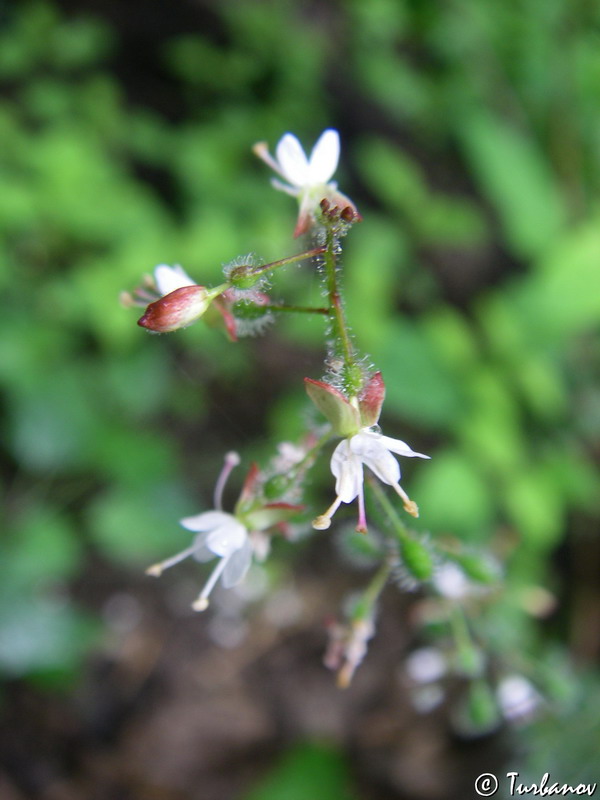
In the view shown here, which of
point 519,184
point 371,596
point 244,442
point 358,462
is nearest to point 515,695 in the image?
point 371,596

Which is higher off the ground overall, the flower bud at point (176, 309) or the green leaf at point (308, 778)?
the flower bud at point (176, 309)

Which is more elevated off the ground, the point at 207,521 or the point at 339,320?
the point at 339,320

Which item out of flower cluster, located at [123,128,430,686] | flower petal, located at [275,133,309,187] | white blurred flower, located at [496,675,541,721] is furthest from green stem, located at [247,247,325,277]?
white blurred flower, located at [496,675,541,721]

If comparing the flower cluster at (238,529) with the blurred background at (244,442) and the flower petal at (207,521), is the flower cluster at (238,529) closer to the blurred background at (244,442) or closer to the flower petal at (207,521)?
the flower petal at (207,521)

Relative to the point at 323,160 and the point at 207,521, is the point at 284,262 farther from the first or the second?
the point at 207,521

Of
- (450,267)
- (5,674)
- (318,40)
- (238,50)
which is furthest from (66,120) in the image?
(5,674)

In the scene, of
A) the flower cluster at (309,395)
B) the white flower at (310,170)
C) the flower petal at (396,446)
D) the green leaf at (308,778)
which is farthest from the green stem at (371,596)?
the green leaf at (308,778)

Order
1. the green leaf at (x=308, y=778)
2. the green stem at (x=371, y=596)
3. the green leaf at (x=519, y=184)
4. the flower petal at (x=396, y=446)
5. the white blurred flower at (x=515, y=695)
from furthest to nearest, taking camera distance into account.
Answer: the green leaf at (x=519, y=184) → the green leaf at (x=308, y=778) → the white blurred flower at (x=515, y=695) → the green stem at (x=371, y=596) → the flower petal at (x=396, y=446)
